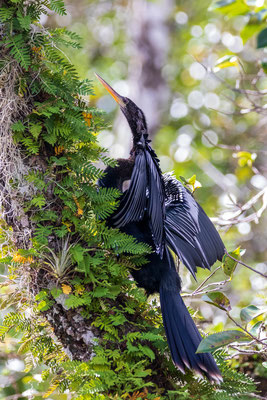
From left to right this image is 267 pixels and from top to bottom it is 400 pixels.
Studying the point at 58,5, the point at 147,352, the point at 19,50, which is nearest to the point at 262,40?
the point at 58,5

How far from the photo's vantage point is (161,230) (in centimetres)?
268

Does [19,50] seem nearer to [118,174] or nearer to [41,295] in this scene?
[118,174]

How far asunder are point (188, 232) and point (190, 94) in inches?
215

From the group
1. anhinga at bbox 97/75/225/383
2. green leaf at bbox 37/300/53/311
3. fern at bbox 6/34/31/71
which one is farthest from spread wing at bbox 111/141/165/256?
fern at bbox 6/34/31/71

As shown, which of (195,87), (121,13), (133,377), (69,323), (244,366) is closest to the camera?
(133,377)

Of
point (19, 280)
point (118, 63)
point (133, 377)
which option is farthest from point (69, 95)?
point (118, 63)

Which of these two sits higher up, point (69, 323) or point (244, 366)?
point (69, 323)

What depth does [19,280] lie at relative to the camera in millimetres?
2314

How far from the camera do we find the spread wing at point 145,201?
265cm

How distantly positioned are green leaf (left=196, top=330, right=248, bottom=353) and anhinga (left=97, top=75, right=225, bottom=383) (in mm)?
357

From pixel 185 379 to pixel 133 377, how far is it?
362mm

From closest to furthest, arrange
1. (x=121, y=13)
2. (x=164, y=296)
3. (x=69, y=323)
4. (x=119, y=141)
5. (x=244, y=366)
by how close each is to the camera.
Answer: (x=69, y=323) → (x=164, y=296) → (x=244, y=366) → (x=119, y=141) → (x=121, y=13)

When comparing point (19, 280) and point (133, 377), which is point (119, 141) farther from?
point (133, 377)

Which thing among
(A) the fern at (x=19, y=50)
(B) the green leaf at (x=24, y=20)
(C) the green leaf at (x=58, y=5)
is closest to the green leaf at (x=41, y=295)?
(A) the fern at (x=19, y=50)
